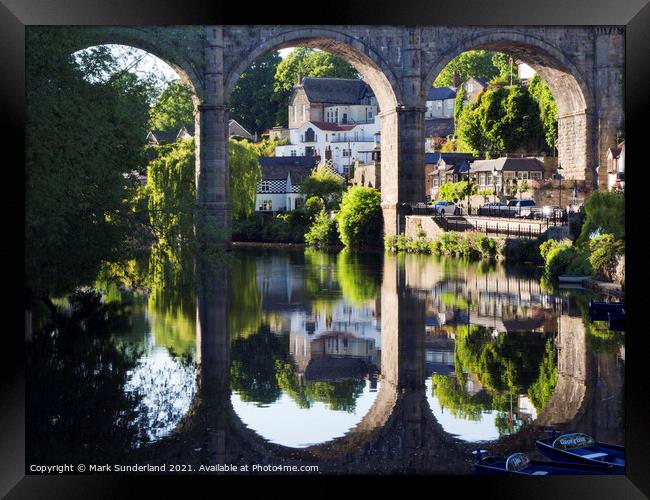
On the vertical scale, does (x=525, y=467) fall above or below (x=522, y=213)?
below

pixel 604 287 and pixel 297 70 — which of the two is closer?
pixel 604 287

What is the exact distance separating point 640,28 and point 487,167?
138ft

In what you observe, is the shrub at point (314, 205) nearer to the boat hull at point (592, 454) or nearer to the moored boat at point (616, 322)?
the moored boat at point (616, 322)

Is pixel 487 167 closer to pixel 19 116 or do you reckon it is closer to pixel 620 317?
pixel 620 317

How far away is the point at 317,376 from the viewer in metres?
16.1

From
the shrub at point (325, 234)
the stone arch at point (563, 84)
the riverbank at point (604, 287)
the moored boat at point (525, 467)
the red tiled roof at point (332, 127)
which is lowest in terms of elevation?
the moored boat at point (525, 467)

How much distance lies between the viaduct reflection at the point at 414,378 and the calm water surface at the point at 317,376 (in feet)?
0.10

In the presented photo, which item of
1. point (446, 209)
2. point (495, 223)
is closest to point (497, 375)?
point (495, 223)

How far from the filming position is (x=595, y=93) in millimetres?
38094

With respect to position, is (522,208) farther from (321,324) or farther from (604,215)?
(321,324)

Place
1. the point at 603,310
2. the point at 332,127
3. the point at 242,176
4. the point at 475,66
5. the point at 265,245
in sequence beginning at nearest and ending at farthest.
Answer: the point at 603,310 < the point at 242,176 < the point at 265,245 < the point at 332,127 < the point at 475,66

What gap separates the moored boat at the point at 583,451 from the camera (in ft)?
34.9

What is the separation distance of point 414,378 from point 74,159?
529 centimetres
